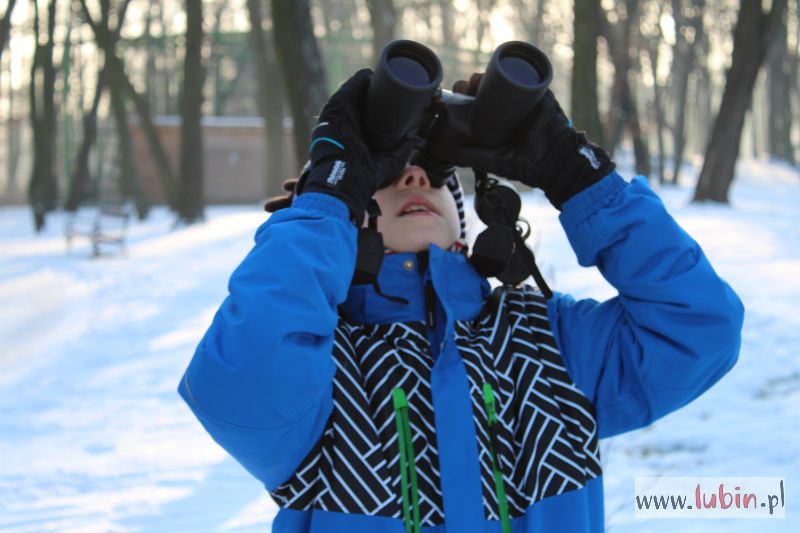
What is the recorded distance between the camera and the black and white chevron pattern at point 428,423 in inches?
61.6

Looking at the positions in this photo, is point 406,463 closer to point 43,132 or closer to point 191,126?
point 191,126

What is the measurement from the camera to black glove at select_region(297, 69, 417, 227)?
1640mm

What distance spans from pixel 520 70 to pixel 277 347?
745 mm

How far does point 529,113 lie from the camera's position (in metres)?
1.75

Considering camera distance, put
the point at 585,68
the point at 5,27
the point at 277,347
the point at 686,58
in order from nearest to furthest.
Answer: the point at 277,347, the point at 585,68, the point at 5,27, the point at 686,58

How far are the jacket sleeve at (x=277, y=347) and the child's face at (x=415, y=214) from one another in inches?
11.1

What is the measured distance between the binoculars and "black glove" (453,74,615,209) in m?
0.03

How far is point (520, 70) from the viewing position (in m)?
1.70

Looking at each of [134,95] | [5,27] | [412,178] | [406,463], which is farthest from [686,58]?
[406,463]

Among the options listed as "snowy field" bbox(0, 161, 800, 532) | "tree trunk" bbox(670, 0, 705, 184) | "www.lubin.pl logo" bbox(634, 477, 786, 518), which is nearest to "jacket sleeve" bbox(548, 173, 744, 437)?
"www.lubin.pl logo" bbox(634, 477, 786, 518)

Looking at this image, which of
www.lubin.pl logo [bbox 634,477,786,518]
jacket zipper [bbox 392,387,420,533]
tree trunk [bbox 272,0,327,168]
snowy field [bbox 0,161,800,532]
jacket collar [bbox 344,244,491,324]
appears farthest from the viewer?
tree trunk [bbox 272,0,327,168]

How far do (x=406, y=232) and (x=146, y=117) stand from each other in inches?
688

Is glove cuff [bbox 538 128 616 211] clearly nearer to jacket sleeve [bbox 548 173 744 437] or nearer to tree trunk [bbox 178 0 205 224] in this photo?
jacket sleeve [bbox 548 173 744 437]

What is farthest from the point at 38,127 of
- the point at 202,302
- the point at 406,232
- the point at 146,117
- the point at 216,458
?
the point at 406,232
